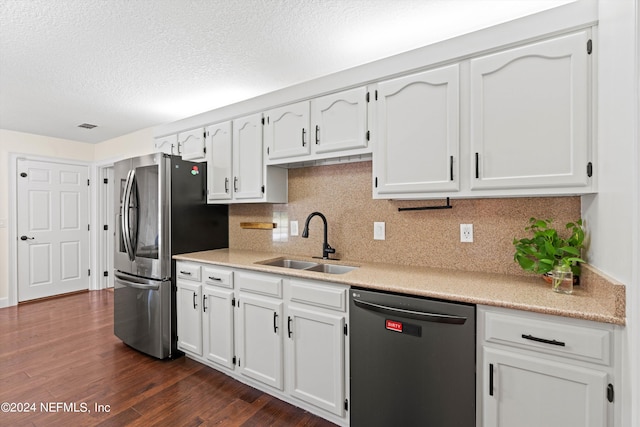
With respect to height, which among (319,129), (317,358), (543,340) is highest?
(319,129)

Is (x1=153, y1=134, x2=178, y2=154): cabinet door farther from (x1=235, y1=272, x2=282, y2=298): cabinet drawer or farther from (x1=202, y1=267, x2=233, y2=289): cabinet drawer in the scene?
(x1=235, y1=272, x2=282, y2=298): cabinet drawer

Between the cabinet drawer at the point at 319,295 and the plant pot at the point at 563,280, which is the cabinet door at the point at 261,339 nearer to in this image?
the cabinet drawer at the point at 319,295

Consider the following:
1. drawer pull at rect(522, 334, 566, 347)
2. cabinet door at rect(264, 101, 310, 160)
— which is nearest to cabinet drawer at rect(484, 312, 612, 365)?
drawer pull at rect(522, 334, 566, 347)

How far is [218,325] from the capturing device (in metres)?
2.38

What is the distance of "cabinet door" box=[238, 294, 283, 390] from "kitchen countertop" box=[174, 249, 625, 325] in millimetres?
249

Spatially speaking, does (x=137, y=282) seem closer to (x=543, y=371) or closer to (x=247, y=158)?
(x=247, y=158)

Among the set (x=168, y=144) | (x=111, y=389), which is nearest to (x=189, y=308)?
(x=111, y=389)

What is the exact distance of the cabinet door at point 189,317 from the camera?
2.51m

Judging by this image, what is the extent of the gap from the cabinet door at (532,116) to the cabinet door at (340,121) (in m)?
0.68

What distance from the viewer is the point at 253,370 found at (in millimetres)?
2174

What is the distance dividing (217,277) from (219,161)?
113cm

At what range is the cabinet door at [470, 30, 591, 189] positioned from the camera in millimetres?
1434

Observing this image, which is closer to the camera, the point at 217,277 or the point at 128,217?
the point at 217,277

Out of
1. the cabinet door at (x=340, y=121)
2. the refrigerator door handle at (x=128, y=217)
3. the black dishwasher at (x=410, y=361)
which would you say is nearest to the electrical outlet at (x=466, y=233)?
the black dishwasher at (x=410, y=361)
